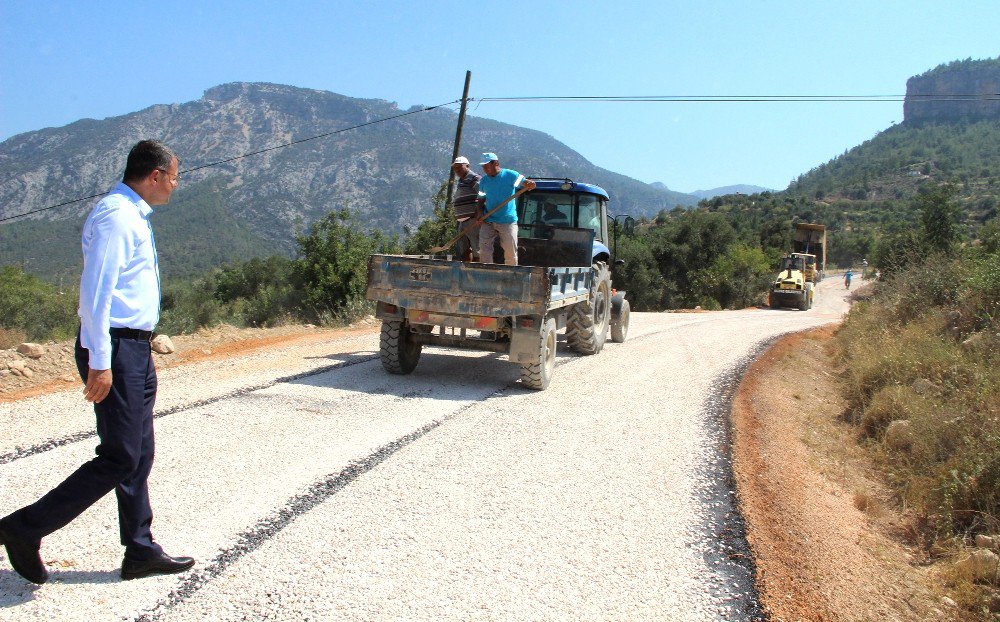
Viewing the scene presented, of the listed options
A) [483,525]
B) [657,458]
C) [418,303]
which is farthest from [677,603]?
[418,303]

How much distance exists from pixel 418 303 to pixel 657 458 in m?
3.54

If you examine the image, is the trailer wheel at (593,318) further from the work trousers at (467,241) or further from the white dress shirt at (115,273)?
the white dress shirt at (115,273)

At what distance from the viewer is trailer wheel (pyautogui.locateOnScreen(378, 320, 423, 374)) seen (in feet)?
27.8

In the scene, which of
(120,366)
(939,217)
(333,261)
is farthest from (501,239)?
(939,217)

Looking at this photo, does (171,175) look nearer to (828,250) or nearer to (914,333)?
(914,333)

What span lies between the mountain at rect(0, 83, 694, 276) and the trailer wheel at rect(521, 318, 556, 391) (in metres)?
80.9

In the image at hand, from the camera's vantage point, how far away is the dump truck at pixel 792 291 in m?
34.0

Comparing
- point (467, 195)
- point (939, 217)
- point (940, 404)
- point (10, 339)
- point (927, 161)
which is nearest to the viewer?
point (940, 404)

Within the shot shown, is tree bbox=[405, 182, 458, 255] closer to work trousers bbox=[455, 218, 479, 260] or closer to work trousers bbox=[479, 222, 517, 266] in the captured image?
work trousers bbox=[455, 218, 479, 260]

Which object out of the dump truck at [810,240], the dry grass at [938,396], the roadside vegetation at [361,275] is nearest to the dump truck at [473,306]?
the dry grass at [938,396]

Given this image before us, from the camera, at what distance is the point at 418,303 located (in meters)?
8.18

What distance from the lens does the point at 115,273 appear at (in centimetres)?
299

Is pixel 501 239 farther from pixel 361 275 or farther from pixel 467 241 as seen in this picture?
pixel 361 275

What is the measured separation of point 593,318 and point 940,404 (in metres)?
4.90
